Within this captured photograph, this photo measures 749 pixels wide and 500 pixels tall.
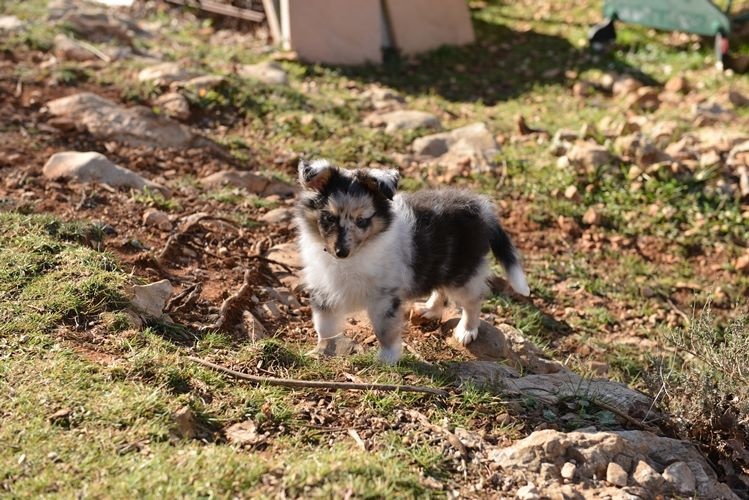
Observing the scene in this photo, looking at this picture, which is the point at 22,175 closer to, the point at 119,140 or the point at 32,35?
the point at 119,140

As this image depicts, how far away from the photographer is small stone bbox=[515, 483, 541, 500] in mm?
3705

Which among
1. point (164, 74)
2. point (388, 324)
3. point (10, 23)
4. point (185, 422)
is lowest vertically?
point (388, 324)

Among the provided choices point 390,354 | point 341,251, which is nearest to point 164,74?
point 341,251

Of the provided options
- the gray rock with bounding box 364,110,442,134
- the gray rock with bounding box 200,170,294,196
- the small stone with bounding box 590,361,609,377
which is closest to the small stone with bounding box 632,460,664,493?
the small stone with bounding box 590,361,609,377

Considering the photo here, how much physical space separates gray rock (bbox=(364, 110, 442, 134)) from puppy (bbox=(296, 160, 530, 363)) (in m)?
3.75

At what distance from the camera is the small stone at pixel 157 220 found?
6.34 m

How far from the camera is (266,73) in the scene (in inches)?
404

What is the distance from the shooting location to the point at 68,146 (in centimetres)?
763

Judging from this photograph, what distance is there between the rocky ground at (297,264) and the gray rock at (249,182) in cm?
2

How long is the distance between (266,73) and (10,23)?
10.7 ft

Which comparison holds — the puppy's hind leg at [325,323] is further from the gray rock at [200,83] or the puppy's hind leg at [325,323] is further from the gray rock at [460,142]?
the gray rock at [200,83]

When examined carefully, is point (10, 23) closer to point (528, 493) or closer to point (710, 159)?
point (710, 159)

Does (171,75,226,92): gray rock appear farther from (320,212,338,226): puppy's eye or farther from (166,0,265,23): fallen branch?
(320,212,338,226): puppy's eye

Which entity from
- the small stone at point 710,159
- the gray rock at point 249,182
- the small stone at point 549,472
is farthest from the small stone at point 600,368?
the small stone at point 710,159
